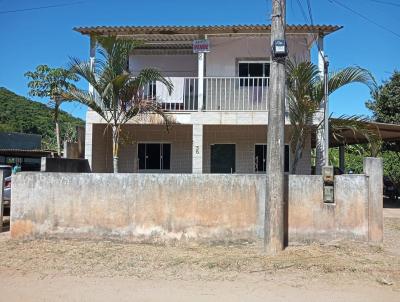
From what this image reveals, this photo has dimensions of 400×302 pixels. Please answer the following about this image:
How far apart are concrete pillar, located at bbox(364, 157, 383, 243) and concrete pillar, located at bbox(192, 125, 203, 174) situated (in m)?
5.65

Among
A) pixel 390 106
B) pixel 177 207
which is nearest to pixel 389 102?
pixel 390 106

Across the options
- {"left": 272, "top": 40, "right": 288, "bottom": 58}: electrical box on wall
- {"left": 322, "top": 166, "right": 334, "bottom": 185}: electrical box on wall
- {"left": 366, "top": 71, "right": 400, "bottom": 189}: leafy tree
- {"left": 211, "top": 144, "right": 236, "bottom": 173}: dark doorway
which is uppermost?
{"left": 366, "top": 71, "right": 400, "bottom": 189}: leafy tree

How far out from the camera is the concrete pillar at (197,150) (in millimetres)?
13125

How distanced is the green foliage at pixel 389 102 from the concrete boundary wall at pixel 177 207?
53.0 feet

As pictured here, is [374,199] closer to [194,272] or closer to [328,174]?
[328,174]

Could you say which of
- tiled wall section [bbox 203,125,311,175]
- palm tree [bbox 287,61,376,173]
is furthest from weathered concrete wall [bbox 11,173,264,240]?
tiled wall section [bbox 203,125,311,175]

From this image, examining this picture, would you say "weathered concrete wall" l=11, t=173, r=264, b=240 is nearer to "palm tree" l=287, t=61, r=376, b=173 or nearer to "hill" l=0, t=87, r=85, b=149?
"palm tree" l=287, t=61, r=376, b=173

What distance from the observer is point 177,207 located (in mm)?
8516

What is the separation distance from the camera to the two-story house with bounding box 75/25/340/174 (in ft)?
43.9

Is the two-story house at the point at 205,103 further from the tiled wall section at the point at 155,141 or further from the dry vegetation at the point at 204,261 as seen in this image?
the dry vegetation at the point at 204,261

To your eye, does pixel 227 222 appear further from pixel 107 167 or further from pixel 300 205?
pixel 107 167

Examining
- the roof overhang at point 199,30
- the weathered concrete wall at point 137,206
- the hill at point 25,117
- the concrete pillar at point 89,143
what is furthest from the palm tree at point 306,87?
the hill at point 25,117

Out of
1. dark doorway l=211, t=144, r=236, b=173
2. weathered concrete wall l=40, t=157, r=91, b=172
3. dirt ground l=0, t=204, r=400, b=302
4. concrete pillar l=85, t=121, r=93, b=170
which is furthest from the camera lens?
dark doorway l=211, t=144, r=236, b=173

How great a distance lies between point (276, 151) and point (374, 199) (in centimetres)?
204
